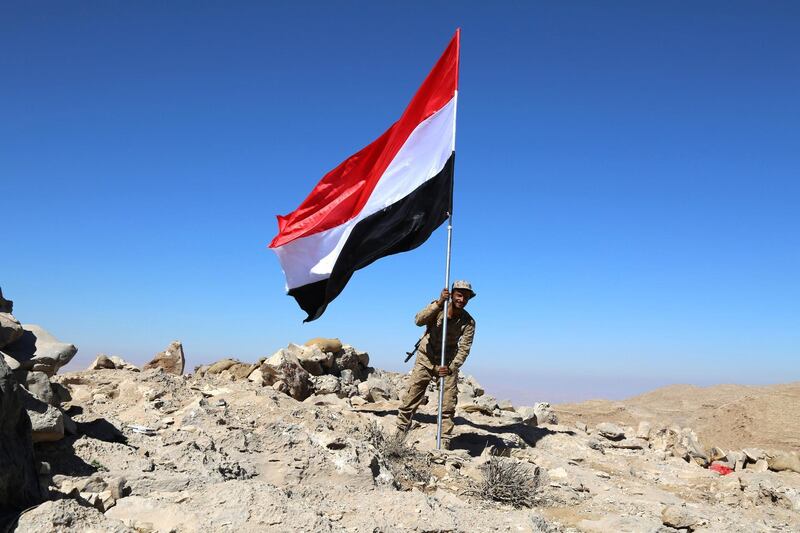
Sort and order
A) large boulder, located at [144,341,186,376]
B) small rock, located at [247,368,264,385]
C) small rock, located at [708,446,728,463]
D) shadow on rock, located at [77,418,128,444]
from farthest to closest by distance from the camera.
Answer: large boulder, located at [144,341,186,376] → small rock, located at [247,368,264,385] → small rock, located at [708,446,728,463] → shadow on rock, located at [77,418,128,444]

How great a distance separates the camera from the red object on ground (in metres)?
8.52

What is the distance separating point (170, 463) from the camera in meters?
5.09

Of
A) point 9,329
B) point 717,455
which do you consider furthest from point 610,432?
point 9,329

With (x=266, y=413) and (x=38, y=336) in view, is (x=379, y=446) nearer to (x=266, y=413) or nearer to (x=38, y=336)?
(x=266, y=413)

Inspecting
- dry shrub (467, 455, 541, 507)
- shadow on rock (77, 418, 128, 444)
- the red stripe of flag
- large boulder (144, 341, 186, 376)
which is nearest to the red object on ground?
dry shrub (467, 455, 541, 507)

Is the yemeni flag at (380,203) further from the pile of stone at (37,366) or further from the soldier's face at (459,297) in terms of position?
the pile of stone at (37,366)

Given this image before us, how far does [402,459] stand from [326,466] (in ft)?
4.73

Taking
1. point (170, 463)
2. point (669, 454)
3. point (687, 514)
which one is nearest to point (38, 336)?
point (170, 463)

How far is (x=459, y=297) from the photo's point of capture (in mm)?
7977

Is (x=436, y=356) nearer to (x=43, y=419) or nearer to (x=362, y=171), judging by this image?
(x=362, y=171)

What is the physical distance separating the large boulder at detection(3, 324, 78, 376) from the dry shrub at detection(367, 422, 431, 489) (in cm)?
394

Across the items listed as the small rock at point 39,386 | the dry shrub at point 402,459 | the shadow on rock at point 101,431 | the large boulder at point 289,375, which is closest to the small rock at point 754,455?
the dry shrub at point 402,459

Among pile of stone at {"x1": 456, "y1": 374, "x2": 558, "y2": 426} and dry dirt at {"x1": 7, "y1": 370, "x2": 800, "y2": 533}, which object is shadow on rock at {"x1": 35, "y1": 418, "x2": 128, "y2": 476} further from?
pile of stone at {"x1": 456, "y1": 374, "x2": 558, "y2": 426}

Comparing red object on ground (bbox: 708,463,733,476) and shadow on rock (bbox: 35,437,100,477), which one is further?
red object on ground (bbox: 708,463,733,476)
